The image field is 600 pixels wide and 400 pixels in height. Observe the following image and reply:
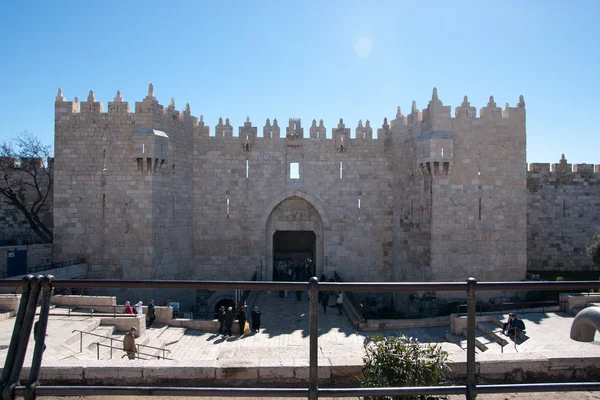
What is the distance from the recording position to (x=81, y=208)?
57.7ft

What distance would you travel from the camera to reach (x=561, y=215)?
897 inches

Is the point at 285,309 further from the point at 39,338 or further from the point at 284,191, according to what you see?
the point at 39,338

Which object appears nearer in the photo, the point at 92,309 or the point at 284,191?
the point at 92,309

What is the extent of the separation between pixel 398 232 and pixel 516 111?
7235mm

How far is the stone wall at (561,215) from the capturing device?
891 inches

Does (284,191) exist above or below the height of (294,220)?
above

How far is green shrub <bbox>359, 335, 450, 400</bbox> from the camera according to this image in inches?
152

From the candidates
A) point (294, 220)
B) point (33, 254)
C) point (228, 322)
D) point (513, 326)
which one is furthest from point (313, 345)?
point (33, 254)

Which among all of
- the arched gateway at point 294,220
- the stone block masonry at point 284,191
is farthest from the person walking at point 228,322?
the arched gateway at point 294,220

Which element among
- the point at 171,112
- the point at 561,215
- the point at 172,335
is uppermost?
the point at 171,112

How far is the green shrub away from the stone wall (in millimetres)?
21591

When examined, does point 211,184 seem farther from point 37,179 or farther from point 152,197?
point 37,179

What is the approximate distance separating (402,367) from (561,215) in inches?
902

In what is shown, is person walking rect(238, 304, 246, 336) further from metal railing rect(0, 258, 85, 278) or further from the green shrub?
the green shrub
